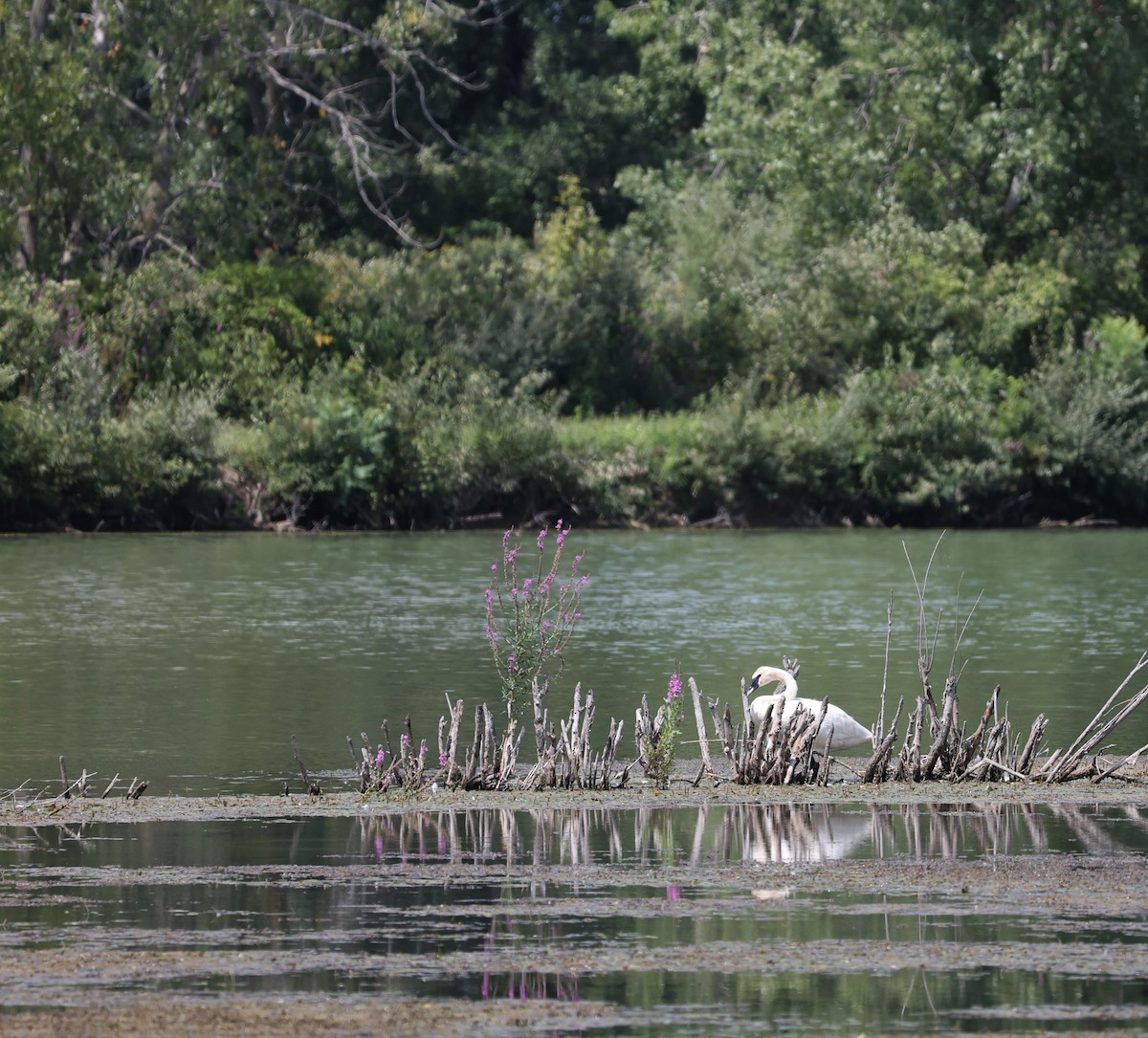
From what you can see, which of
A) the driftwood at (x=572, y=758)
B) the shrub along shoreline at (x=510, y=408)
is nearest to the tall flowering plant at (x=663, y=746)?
the driftwood at (x=572, y=758)

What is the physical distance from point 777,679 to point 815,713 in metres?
1.14

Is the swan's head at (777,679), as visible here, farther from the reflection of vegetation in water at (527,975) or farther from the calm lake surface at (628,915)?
the reflection of vegetation in water at (527,975)

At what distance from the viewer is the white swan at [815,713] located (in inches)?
567

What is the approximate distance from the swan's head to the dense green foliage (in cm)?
2718

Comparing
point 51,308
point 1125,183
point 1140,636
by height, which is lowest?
point 1140,636

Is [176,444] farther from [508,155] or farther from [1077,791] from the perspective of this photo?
[1077,791]

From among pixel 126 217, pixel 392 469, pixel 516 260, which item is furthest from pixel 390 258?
pixel 392 469

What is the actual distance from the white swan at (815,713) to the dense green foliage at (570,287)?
90.1 ft

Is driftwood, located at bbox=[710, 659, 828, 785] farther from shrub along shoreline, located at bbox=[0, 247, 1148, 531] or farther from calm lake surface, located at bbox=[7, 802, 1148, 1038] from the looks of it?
shrub along shoreline, located at bbox=[0, 247, 1148, 531]

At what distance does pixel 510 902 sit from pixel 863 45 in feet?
153

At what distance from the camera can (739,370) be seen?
168 feet

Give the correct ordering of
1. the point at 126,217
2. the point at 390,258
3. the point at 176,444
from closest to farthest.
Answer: the point at 176,444
the point at 126,217
the point at 390,258

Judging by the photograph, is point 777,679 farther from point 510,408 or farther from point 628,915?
point 510,408

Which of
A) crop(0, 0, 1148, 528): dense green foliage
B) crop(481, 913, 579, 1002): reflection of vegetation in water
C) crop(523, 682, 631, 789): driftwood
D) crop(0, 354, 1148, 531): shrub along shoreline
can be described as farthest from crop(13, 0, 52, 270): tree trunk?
crop(481, 913, 579, 1002): reflection of vegetation in water
